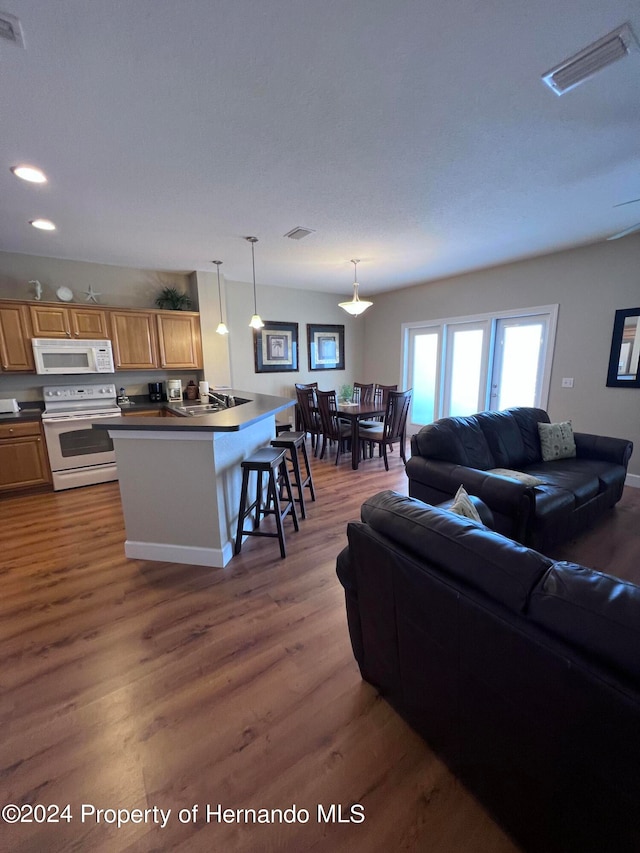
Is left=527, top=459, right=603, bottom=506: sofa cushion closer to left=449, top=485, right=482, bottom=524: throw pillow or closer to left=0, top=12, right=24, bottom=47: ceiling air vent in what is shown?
left=449, top=485, right=482, bottom=524: throw pillow

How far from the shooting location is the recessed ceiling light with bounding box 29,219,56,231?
2.95 m

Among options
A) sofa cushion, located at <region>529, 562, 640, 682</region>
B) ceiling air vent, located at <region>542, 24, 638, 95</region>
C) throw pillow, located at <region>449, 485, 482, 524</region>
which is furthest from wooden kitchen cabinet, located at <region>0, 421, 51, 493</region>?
ceiling air vent, located at <region>542, 24, 638, 95</region>

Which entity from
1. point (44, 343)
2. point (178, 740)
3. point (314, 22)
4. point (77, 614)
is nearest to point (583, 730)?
point (178, 740)

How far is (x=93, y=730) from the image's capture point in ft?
4.61

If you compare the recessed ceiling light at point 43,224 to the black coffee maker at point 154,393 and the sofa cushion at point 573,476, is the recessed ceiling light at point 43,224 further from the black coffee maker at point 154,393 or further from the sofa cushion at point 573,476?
the sofa cushion at point 573,476

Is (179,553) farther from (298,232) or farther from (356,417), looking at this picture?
(298,232)

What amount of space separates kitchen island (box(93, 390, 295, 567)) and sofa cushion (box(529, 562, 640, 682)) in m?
1.79

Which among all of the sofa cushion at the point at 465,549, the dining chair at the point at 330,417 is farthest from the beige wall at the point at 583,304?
the sofa cushion at the point at 465,549

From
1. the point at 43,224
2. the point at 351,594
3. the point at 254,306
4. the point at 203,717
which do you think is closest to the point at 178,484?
the point at 203,717

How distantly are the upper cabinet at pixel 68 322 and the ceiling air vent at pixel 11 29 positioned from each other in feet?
10.3

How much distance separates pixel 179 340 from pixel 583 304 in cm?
495

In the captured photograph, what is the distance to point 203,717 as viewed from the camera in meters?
1.45

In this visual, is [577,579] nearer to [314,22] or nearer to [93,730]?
[93,730]

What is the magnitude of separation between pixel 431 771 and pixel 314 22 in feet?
8.94
